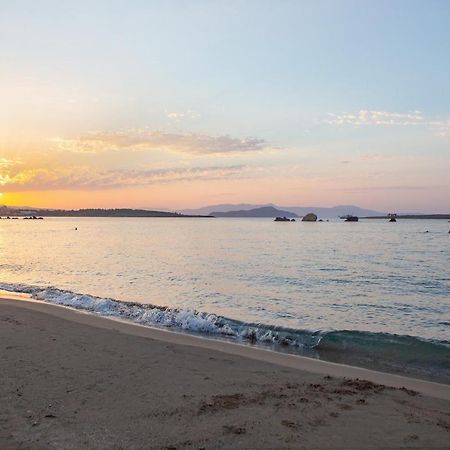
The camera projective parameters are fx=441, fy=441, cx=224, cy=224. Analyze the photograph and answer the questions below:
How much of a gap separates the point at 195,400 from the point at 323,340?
6553 millimetres

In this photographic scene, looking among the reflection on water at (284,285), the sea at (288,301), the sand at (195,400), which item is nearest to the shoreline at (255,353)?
the sand at (195,400)

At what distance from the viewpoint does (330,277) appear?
26.3 meters

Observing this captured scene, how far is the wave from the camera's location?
10805mm

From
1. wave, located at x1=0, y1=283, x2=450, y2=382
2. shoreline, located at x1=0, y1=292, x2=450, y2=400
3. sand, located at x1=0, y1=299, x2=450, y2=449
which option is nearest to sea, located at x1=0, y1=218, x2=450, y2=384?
wave, located at x1=0, y1=283, x2=450, y2=382

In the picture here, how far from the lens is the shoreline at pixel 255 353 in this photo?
8855 mm

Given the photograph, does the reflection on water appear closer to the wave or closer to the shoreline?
the wave

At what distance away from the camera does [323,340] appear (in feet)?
40.9

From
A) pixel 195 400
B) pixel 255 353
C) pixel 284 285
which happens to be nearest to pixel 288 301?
pixel 284 285

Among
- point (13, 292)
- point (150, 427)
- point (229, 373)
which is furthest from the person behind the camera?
point (13, 292)

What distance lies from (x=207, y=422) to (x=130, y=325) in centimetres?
849

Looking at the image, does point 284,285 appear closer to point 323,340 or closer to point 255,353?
point 323,340

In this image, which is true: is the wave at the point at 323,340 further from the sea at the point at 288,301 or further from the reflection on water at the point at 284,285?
the reflection on water at the point at 284,285

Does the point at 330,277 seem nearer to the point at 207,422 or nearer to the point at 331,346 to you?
the point at 331,346

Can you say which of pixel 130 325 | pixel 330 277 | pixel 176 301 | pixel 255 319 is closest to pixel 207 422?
pixel 130 325
